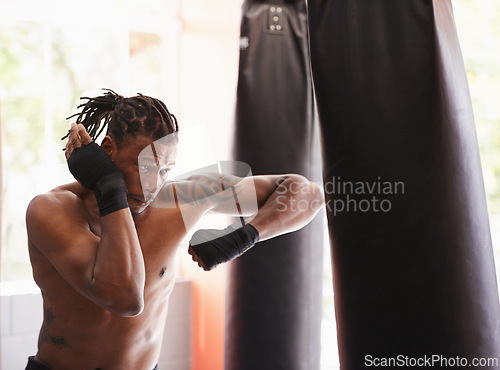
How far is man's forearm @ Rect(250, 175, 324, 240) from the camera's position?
1375mm

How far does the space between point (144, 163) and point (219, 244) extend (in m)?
0.26

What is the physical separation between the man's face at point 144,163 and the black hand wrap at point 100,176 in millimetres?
88

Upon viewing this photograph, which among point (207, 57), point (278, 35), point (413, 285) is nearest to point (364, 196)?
point (413, 285)

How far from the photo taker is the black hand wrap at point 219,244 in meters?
1.21

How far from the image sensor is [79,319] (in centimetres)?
134

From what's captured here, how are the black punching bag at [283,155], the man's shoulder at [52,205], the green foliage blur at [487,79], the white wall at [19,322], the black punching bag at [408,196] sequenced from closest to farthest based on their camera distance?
1. the black punching bag at [408,196]
2. the man's shoulder at [52,205]
3. the green foliage blur at [487,79]
4. the black punching bag at [283,155]
5. the white wall at [19,322]

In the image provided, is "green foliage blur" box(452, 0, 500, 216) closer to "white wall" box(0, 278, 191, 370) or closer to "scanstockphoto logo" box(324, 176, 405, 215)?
"scanstockphoto logo" box(324, 176, 405, 215)

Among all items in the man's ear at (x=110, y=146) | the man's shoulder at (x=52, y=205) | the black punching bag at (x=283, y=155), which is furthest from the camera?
the black punching bag at (x=283, y=155)

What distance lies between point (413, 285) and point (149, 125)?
0.70m

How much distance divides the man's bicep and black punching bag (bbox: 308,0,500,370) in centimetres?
55

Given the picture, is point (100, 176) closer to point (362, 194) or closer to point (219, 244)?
point (219, 244)

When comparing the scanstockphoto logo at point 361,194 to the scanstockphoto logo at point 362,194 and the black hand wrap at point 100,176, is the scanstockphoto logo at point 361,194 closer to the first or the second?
the scanstockphoto logo at point 362,194

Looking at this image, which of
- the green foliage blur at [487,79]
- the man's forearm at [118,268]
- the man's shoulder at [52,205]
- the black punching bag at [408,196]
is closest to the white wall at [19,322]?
the man's shoulder at [52,205]

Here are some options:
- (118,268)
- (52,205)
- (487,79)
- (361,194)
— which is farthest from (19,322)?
(487,79)
